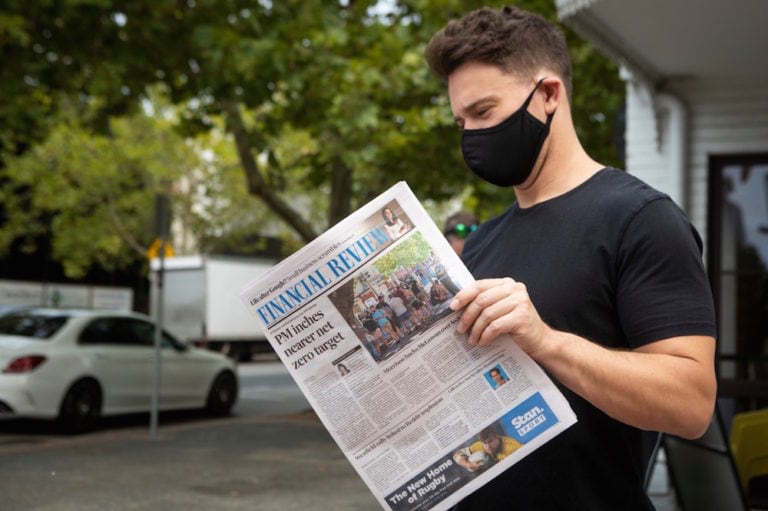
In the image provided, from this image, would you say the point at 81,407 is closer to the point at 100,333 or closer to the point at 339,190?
the point at 100,333

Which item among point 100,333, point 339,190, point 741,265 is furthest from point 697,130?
point 100,333

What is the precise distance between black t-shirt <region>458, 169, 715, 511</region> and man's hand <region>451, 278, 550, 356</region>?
0.14 metres

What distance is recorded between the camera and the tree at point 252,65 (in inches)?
438

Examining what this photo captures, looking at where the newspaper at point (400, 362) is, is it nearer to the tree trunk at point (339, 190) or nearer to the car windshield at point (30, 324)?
the car windshield at point (30, 324)

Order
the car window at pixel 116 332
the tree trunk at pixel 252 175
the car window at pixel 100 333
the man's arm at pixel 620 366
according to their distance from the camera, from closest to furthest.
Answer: the man's arm at pixel 620 366, the car window at pixel 100 333, the car window at pixel 116 332, the tree trunk at pixel 252 175

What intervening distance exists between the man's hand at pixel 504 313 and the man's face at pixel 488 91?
43 centimetres

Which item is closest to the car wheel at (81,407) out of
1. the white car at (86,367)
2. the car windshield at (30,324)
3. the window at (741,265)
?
the white car at (86,367)

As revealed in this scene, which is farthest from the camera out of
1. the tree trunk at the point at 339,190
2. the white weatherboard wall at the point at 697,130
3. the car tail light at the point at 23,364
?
the tree trunk at the point at 339,190

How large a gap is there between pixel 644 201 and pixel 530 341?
0.33m

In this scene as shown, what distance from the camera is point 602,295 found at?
5.61ft

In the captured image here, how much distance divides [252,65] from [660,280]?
1020 cm

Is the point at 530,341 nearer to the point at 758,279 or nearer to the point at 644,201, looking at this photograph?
the point at 644,201

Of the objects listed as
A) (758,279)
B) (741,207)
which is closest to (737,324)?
(758,279)

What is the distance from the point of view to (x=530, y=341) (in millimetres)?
1615
